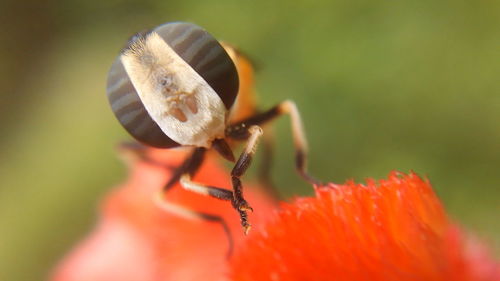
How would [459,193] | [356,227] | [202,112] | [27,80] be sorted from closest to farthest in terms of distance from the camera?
[356,227]
[202,112]
[459,193]
[27,80]

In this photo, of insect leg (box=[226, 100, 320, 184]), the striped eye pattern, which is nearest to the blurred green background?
insect leg (box=[226, 100, 320, 184])

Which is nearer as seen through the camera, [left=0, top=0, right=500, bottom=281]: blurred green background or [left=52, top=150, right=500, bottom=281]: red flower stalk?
[left=52, top=150, right=500, bottom=281]: red flower stalk

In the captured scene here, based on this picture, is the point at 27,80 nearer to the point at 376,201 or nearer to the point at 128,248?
the point at 128,248

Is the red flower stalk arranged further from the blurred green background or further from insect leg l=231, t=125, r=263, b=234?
the blurred green background

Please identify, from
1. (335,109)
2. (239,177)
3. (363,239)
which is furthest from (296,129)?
(335,109)

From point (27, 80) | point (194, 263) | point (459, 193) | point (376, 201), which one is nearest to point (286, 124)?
point (459, 193)

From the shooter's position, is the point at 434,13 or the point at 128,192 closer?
the point at 128,192

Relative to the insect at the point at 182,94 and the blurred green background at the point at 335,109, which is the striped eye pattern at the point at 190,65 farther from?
the blurred green background at the point at 335,109

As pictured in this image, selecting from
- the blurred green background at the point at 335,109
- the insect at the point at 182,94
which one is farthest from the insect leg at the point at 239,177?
the blurred green background at the point at 335,109
